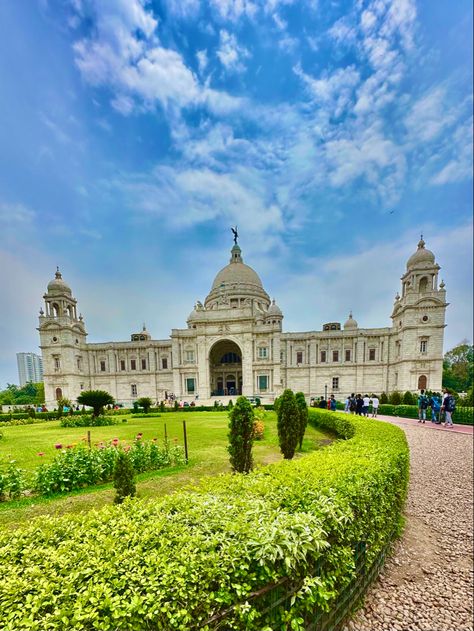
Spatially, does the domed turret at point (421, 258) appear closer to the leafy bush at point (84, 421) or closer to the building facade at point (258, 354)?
the building facade at point (258, 354)

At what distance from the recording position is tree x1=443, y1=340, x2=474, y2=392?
148 feet

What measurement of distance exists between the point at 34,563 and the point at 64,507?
366 cm

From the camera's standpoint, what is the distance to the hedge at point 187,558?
1637mm

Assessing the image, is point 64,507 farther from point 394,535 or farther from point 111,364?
point 111,364

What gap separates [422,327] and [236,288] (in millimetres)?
→ 27846

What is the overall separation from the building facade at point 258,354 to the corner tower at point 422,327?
11 centimetres

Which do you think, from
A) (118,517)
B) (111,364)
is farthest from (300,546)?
(111,364)

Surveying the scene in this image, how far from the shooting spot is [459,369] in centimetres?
4694

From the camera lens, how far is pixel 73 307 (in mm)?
38469

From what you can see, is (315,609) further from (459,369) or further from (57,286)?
(459,369)

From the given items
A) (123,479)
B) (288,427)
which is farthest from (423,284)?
(123,479)

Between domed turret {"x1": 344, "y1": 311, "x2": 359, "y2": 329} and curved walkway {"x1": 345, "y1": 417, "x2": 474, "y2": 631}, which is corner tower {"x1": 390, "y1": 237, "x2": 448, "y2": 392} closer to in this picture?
domed turret {"x1": 344, "y1": 311, "x2": 359, "y2": 329}

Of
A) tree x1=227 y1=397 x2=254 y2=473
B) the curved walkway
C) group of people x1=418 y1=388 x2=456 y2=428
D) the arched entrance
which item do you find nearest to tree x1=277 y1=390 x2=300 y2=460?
tree x1=227 y1=397 x2=254 y2=473

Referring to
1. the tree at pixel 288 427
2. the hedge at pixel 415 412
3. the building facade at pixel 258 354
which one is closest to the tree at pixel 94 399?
the tree at pixel 288 427
